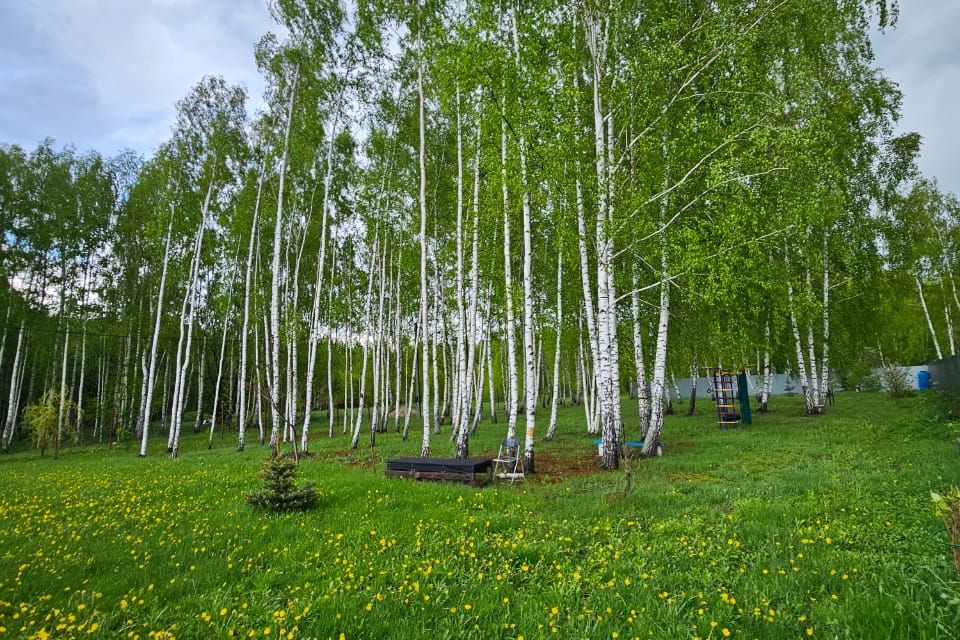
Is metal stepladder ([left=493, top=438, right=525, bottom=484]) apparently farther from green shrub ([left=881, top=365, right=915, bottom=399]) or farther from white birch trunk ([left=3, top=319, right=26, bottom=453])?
white birch trunk ([left=3, top=319, right=26, bottom=453])

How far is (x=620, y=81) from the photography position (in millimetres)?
10945

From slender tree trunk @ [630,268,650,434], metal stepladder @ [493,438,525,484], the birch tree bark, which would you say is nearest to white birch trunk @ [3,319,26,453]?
the birch tree bark

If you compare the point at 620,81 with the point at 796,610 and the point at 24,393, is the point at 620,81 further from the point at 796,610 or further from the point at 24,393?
the point at 24,393

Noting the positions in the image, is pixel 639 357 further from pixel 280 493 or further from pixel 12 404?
pixel 12 404

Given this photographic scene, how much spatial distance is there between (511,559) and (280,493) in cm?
384

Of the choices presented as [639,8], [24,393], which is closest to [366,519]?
[639,8]

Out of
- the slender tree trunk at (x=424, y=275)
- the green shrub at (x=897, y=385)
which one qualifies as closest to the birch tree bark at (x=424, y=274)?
the slender tree trunk at (x=424, y=275)

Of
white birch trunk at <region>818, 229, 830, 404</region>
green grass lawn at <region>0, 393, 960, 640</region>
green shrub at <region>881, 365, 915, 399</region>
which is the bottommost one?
green grass lawn at <region>0, 393, 960, 640</region>

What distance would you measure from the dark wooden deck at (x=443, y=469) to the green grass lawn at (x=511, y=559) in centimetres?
58

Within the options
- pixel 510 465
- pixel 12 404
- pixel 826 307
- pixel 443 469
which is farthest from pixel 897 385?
pixel 12 404

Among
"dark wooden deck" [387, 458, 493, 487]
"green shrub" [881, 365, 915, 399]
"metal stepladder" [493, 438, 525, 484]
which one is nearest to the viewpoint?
"dark wooden deck" [387, 458, 493, 487]

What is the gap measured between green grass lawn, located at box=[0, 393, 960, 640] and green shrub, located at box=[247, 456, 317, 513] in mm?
222

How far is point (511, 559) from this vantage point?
450 cm

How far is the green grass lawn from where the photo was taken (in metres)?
3.21
